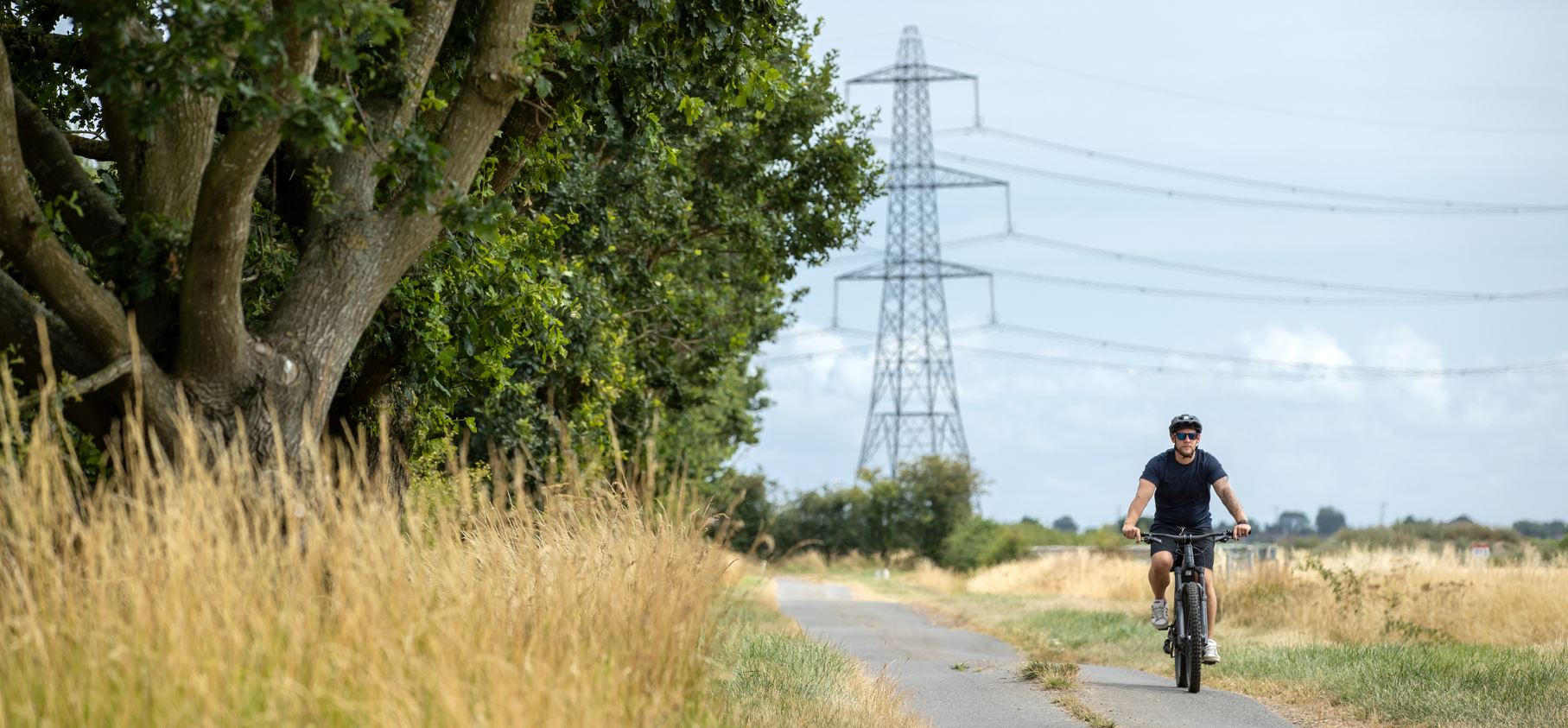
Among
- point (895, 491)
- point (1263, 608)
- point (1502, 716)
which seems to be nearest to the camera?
point (1502, 716)

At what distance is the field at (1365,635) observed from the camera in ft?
34.2

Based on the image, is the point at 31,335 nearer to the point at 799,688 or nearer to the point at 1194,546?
the point at 799,688

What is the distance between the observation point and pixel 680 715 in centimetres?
635

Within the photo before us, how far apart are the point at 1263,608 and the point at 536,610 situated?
Answer: 14.9 meters

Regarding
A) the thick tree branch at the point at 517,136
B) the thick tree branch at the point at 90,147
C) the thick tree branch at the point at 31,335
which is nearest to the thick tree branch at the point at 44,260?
the thick tree branch at the point at 31,335

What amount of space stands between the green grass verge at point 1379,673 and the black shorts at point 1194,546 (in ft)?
3.34

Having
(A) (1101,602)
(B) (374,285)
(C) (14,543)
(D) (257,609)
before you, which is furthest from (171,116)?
(A) (1101,602)

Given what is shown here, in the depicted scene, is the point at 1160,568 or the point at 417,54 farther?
the point at 1160,568

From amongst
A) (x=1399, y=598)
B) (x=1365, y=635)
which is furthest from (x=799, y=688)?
(x=1399, y=598)

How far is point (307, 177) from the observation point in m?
8.52

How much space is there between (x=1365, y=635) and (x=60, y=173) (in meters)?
14.0

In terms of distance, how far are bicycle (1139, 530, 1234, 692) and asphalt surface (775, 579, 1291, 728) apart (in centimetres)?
18

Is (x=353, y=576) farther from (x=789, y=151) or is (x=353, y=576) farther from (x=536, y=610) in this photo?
(x=789, y=151)

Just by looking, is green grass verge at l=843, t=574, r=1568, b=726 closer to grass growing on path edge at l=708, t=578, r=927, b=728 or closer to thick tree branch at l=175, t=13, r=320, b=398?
grass growing on path edge at l=708, t=578, r=927, b=728
